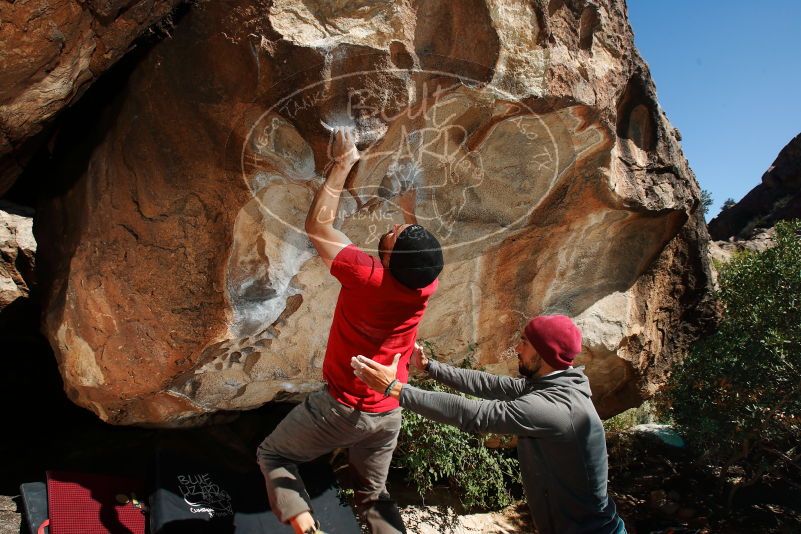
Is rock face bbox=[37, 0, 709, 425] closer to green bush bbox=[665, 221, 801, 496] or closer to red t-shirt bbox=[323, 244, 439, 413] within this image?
red t-shirt bbox=[323, 244, 439, 413]

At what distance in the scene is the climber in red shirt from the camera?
2.49 metres

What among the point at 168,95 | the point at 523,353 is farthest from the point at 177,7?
the point at 523,353

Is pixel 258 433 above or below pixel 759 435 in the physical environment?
below

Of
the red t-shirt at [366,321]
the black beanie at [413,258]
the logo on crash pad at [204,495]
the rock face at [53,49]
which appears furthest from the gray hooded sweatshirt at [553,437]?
the rock face at [53,49]

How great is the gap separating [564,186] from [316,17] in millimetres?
1925

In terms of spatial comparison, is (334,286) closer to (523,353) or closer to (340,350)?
(340,350)

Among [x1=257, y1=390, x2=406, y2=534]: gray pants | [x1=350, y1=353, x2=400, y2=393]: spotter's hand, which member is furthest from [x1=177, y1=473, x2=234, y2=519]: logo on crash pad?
[x1=350, y1=353, x2=400, y2=393]: spotter's hand

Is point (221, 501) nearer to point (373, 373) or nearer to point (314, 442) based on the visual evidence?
point (314, 442)

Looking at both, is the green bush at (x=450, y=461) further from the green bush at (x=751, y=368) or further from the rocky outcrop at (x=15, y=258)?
the rocky outcrop at (x=15, y=258)

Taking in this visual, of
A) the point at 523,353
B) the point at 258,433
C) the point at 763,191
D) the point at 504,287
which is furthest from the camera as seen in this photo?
the point at 763,191

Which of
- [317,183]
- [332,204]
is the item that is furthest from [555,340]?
[317,183]

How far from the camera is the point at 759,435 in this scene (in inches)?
207

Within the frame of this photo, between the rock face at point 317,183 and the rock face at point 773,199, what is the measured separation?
932 centimetres

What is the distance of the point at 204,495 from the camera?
3.32 meters
